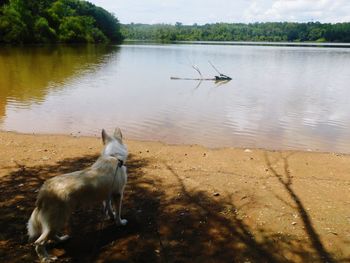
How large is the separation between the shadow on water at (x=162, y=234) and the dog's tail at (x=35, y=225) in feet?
1.15

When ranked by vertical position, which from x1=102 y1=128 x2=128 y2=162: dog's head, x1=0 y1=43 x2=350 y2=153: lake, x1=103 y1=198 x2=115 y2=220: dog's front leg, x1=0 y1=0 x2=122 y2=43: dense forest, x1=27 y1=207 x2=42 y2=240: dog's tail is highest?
x1=0 y1=0 x2=122 y2=43: dense forest

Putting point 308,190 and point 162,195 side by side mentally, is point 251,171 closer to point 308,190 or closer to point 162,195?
point 308,190

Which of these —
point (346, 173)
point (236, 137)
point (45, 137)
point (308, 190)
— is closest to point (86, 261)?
point (308, 190)

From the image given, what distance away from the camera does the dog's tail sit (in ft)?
15.2

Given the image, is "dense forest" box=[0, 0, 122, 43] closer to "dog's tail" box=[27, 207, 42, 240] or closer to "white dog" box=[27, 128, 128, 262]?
"white dog" box=[27, 128, 128, 262]

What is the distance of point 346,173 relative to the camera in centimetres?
898

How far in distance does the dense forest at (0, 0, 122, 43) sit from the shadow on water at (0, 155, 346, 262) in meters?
78.6

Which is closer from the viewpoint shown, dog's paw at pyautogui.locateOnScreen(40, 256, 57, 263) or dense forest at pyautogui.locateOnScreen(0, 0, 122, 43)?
dog's paw at pyautogui.locateOnScreen(40, 256, 57, 263)

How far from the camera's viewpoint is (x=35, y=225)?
15.4ft

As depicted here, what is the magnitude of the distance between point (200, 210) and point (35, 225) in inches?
115

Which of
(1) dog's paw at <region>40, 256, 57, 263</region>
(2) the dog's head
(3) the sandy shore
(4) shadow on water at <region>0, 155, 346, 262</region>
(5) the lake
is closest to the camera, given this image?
(1) dog's paw at <region>40, 256, 57, 263</region>

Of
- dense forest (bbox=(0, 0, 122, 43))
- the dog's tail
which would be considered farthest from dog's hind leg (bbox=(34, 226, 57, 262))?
dense forest (bbox=(0, 0, 122, 43))

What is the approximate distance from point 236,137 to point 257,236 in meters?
8.61

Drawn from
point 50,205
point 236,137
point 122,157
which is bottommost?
point 236,137
